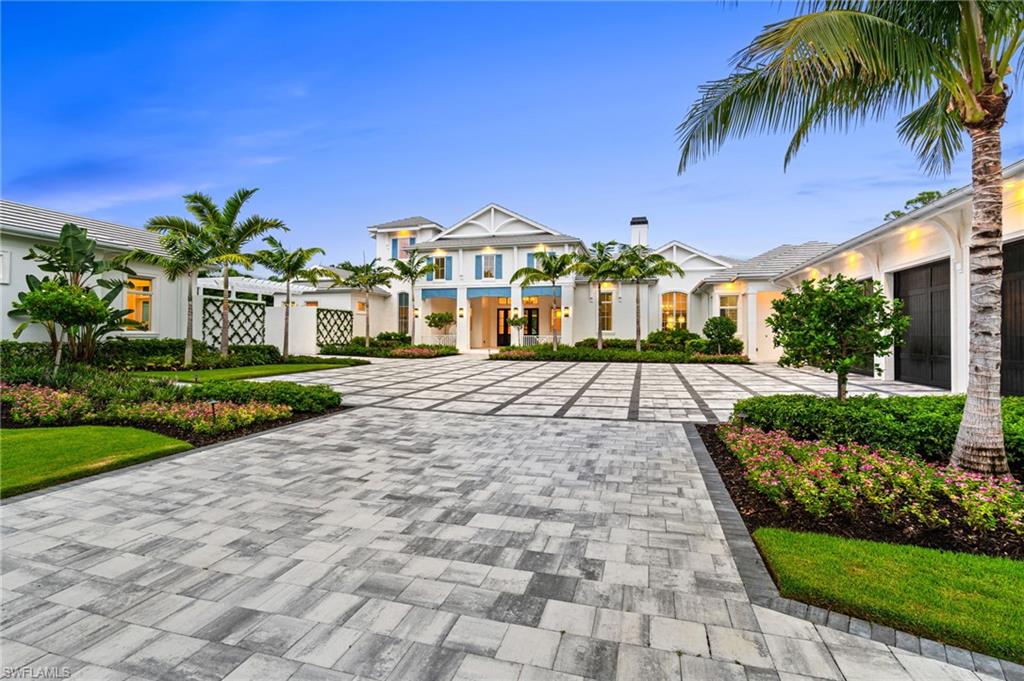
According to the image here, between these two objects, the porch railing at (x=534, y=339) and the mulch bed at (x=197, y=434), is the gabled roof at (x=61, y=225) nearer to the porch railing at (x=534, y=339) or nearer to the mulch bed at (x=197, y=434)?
the mulch bed at (x=197, y=434)

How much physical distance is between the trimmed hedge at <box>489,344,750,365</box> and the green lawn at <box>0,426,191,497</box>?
52.0 ft

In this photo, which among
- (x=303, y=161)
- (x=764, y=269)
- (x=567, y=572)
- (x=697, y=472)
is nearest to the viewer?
(x=567, y=572)

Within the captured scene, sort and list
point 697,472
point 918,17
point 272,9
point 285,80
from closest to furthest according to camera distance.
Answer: point 918,17
point 697,472
point 272,9
point 285,80

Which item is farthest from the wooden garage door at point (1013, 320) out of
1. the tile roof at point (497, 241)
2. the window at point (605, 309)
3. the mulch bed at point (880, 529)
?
the tile roof at point (497, 241)

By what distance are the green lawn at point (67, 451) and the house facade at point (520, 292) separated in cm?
1921

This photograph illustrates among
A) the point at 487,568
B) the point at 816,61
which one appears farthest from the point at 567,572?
the point at 816,61

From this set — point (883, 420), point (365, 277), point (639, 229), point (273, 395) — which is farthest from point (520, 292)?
point (883, 420)

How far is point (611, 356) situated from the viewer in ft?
64.7

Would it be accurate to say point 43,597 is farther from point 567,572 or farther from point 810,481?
point 810,481

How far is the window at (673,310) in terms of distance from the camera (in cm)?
2434

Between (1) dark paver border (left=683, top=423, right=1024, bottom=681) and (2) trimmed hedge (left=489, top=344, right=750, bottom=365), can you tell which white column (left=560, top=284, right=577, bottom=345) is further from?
(1) dark paver border (left=683, top=423, right=1024, bottom=681)

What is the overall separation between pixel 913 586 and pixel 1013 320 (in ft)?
29.8

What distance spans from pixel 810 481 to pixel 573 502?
2.00 metres

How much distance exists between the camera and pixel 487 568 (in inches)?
109
